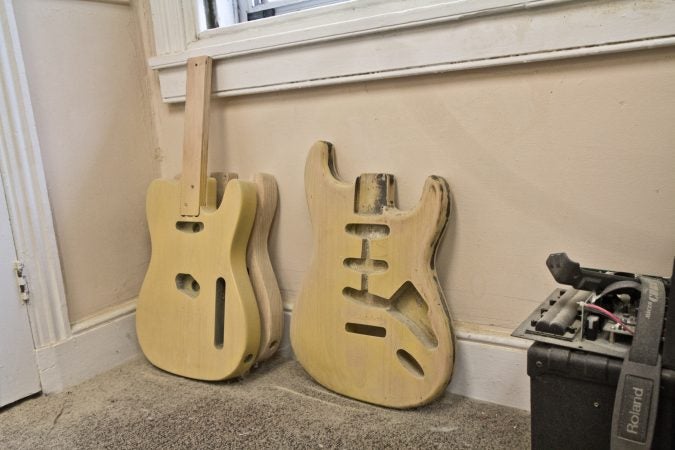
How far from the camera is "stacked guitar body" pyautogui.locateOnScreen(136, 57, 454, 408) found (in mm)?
967

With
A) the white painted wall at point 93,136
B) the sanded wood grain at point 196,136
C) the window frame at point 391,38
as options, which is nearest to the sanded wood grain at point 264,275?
the sanded wood grain at point 196,136

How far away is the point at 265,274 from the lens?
1.18 metres

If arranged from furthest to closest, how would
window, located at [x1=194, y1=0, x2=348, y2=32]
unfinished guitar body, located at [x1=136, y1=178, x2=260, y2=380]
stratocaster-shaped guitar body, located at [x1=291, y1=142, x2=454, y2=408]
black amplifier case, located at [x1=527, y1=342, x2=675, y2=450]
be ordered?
window, located at [x1=194, y1=0, x2=348, y2=32], unfinished guitar body, located at [x1=136, y1=178, x2=260, y2=380], stratocaster-shaped guitar body, located at [x1=291, y1=142, x2=454, y2=408], black amplifier case, located at [x1=527, y1=342, x2=675, y2=450]

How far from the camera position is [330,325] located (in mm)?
1067

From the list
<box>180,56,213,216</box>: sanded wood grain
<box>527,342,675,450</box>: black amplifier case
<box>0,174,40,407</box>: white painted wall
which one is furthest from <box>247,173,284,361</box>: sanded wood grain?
<box>527,342,675,450</box>: black amplifier case

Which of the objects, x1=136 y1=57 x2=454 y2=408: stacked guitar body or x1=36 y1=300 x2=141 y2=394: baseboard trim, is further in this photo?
x1=36 y1=300 x2=141 y2=394: baseboard trim

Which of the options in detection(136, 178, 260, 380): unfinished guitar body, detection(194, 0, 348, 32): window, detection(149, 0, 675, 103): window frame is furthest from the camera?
detection(194, 0, 348, 32): window

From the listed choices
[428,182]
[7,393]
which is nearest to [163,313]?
[7,393]

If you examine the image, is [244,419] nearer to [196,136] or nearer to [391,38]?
[196,136]

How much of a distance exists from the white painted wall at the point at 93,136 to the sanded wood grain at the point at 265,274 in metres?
0.38

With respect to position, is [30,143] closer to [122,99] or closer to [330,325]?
[122,99]

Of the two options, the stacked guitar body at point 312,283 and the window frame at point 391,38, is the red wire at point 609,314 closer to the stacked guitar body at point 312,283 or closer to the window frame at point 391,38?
the stacked guitar body at point 312,283

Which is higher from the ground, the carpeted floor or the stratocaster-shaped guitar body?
the stratocaster-shaped guitar body

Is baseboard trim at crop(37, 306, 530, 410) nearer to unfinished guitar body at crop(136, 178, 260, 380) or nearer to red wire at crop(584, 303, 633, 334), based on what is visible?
unfinished guitar body at crop(136, 178, 260, 380)
